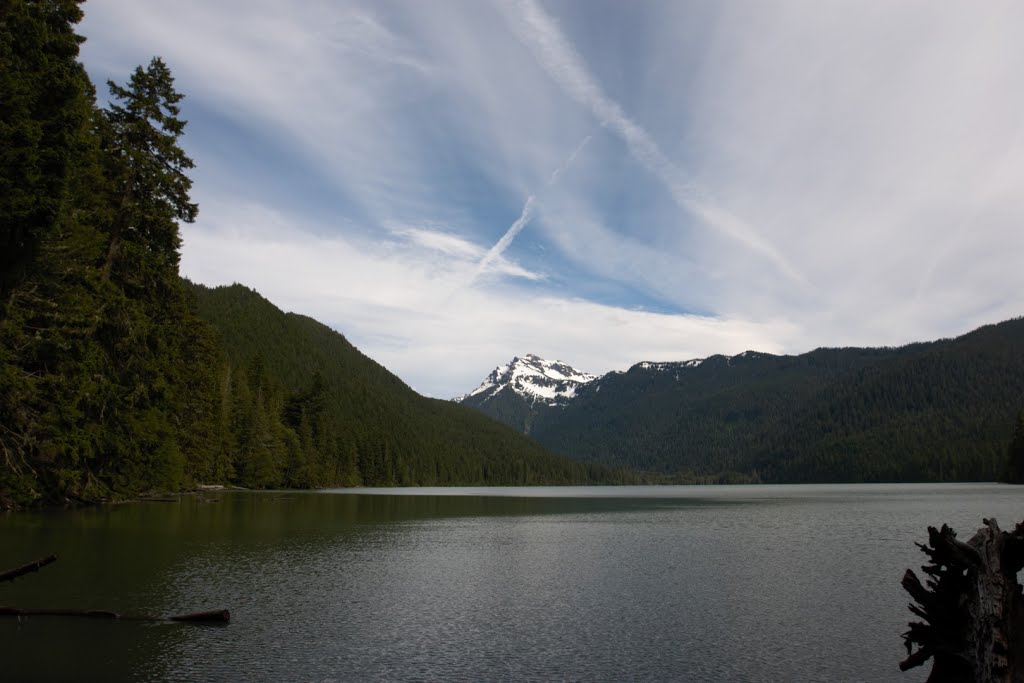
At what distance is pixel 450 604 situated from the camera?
2514 centimetres

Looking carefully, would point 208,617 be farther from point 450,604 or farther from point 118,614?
point 450,604

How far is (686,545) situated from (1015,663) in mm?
33102

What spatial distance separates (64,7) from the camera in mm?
34969

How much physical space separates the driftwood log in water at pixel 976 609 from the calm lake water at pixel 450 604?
3.88m

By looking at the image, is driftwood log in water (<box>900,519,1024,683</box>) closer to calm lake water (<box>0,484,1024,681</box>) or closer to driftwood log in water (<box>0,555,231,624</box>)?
calm lake water (<box>0,484,1024,681</box>)

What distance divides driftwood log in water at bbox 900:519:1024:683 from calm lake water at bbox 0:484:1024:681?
3878 mm

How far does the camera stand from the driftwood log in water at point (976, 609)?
11953mm

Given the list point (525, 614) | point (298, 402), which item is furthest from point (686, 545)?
point (298, 402)

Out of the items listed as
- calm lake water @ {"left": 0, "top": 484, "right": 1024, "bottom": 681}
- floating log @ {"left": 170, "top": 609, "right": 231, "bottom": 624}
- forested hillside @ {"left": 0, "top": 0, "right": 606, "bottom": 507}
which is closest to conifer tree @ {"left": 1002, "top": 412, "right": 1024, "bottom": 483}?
calm lake water @ {"left": 0, "top": 484, "right": 1024, "bottom": 681}

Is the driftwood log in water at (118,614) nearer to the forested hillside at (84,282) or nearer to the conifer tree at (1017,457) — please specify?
the forested hillside at (84,282)

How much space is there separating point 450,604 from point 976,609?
1746 cm

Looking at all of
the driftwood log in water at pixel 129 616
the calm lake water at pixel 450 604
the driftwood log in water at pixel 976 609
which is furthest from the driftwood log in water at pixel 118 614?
the driftwood log in water at pixel 976 609

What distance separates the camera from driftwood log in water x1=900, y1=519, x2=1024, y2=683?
12.0 m

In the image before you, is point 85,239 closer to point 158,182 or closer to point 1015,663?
point 158,182
